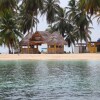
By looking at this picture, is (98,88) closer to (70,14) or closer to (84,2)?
(84,2)

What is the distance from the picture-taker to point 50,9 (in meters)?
56.3

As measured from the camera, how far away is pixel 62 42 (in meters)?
54.7

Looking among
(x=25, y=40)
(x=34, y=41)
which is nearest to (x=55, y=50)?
(x=34, y=41)

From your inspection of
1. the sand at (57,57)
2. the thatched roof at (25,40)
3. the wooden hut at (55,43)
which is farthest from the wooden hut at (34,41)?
the sand at (57,57)

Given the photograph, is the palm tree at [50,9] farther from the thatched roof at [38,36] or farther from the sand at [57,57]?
the sand at [57,57]

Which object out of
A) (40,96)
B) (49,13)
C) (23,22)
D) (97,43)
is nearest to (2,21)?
(23,22)

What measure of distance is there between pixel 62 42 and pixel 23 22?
7402 millimetres

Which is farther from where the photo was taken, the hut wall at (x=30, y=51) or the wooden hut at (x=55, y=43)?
the hut wall at (x=30, y=51)

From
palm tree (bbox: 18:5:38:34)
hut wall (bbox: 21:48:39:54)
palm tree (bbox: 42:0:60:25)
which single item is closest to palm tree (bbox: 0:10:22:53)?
palm tree (bbox: 18:5:38:34)

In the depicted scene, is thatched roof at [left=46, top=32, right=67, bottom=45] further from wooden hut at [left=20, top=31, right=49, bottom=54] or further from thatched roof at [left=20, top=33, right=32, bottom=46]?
thatched roof at [left=20, top=33, right=32, bottom=46]

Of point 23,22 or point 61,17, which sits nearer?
point 23,22

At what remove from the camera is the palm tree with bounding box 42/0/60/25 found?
184ft

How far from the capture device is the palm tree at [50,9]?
56.0 m

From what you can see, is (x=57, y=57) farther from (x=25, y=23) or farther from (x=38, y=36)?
(x=25, y=23)
